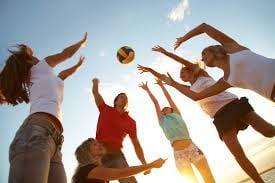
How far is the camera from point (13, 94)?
3.44 meters

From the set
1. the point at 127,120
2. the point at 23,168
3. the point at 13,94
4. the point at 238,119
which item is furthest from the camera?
the point at 127,120

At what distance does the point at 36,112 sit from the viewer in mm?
3121

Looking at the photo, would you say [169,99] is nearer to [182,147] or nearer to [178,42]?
[182,147]

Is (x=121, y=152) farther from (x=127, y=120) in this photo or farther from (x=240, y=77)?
(x=240, y=77)

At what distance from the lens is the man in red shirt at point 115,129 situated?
19.6 feet

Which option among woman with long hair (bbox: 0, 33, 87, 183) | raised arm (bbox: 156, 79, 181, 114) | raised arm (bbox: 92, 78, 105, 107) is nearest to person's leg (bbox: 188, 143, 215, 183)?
raised arm (bbox: 156, 79, 181, 114)

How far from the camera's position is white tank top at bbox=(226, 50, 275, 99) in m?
3.75

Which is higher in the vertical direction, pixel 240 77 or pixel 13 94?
pixel 13 94

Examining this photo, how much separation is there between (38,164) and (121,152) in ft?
11.9

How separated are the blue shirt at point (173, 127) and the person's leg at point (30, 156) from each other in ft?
13.6

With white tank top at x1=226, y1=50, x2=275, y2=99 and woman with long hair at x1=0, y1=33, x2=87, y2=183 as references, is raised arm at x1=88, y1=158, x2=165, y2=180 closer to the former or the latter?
woman with long hair at x1=0, y1=33, x2=87, y2=183

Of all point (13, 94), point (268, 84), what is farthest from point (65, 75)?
point (268, 84)

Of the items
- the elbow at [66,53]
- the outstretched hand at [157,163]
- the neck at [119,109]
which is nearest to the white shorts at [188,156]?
the neck at [119,109]

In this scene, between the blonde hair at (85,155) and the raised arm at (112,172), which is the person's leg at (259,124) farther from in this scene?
the blonde hair at (85,155)
